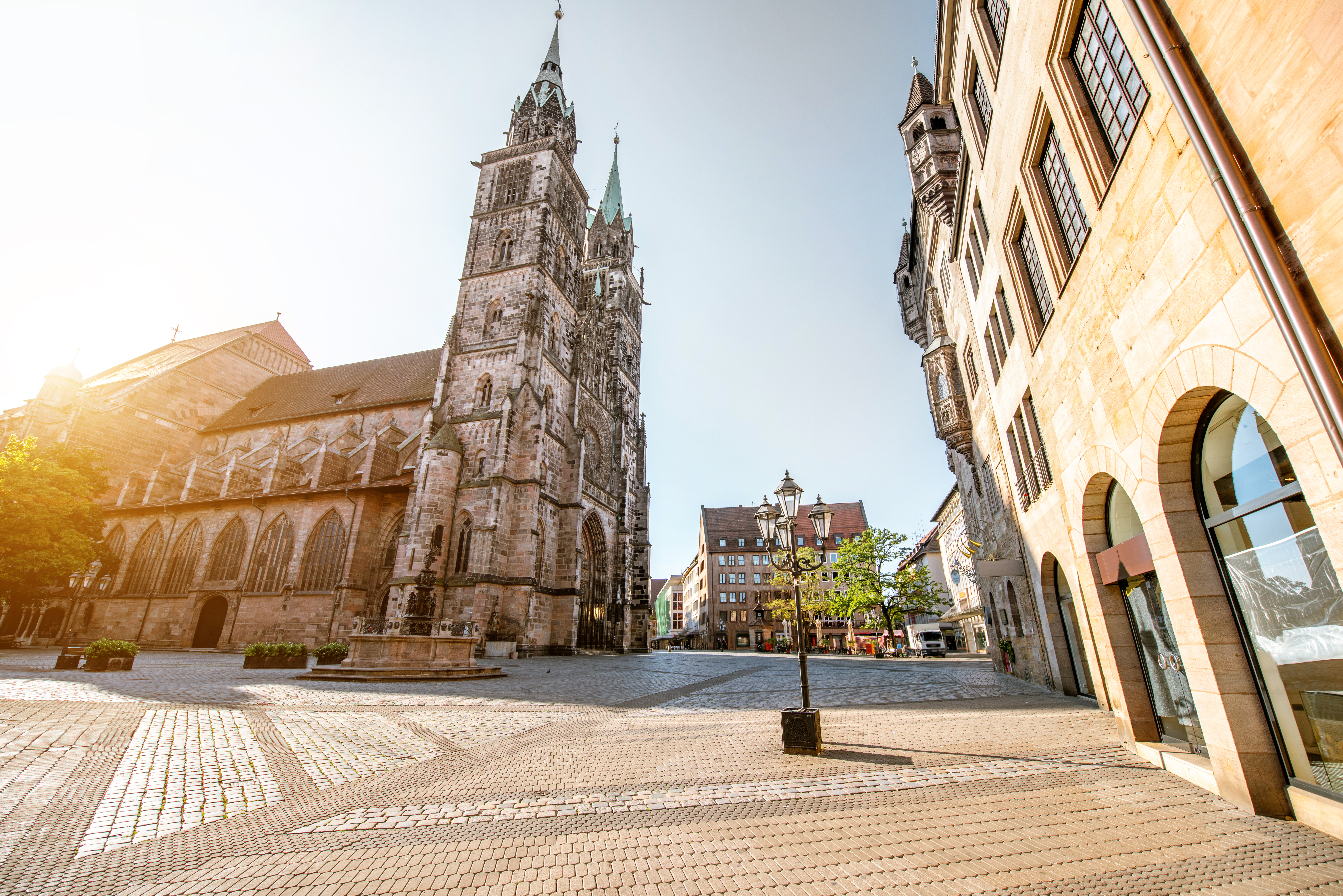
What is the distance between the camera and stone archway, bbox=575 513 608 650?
1253 inches

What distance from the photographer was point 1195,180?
12.2ft

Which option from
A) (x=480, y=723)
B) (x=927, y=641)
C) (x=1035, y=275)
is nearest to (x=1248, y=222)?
(x=1035, y=275)

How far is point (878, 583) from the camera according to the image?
34219 mm

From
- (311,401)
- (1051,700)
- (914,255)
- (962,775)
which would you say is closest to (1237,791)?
(962,775)

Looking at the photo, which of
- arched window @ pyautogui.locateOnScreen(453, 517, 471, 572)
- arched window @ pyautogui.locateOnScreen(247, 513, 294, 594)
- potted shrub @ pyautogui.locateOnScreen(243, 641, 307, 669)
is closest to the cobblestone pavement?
potted shrub @ pyautogui.locateOnScreen(243, 641, 307, 669)

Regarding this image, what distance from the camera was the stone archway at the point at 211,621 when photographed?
28.2 metres

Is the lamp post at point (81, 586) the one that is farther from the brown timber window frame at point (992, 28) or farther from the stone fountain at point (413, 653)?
the brown timber window frame at point (992, 28)

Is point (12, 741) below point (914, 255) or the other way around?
below

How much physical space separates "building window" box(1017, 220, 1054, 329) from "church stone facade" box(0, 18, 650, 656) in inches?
731

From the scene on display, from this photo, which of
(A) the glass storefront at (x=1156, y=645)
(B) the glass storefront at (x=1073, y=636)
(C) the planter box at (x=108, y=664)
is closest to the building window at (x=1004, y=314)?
(A) the glass storefront at (x=1156, y=645)

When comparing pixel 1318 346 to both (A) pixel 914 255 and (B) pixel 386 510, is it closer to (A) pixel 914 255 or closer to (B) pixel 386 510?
(A) pixel 914 255

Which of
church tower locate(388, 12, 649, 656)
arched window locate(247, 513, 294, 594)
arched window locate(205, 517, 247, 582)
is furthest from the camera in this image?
arched window locate(205, 517, 247, 582)

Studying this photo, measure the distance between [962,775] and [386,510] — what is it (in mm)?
28502

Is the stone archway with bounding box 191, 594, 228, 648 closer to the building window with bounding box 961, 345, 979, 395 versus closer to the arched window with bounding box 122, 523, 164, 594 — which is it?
the arched window with bounding box 122, 523, 164, 594
